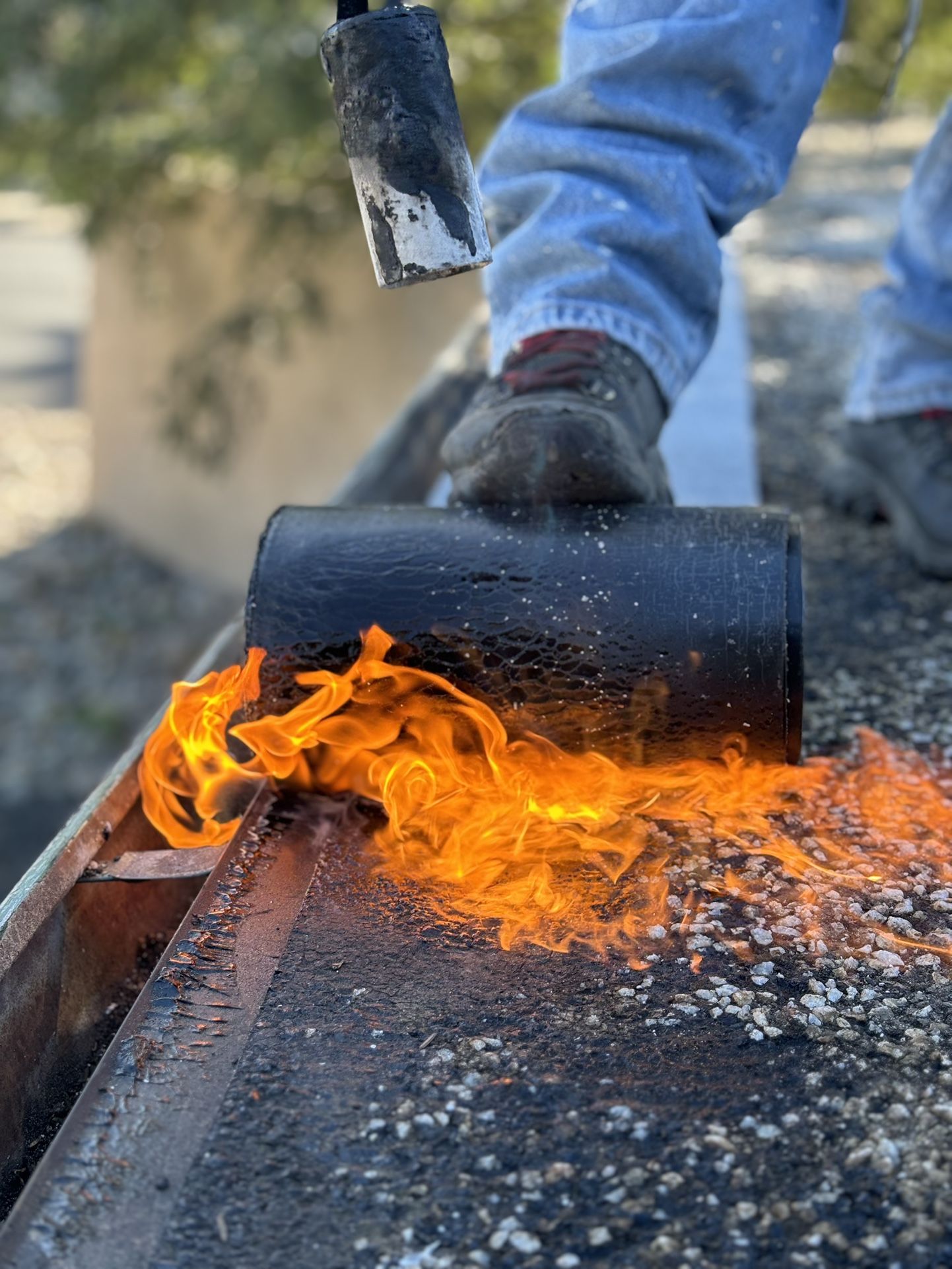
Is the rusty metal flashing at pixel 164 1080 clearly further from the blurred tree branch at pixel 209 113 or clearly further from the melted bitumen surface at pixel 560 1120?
the blurred tree branch at pixel 209 113

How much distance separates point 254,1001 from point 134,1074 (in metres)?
0.14

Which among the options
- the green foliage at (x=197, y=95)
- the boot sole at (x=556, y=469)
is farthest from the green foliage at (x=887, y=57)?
the boot sole at (x=556, y=469)

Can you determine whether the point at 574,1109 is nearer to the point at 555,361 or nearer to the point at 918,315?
the point at 555,361

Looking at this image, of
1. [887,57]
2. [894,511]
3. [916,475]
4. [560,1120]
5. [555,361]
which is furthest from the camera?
[887,57]

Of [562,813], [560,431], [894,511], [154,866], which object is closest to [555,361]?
[560,431]

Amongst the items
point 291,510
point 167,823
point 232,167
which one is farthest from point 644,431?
point 232,167

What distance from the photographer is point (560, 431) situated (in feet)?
5.22

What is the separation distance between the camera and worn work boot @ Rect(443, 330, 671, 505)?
5.26 ft

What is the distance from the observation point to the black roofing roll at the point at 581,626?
1522 mm

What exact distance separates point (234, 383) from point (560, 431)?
20.6 ft

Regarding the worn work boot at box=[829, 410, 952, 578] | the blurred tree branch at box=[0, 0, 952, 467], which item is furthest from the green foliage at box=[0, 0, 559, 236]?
the worn work boot at box=[829, 410, 952, 578]

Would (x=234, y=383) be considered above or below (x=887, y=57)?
below

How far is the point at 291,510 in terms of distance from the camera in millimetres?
1695

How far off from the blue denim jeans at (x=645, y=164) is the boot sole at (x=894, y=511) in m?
0.60
